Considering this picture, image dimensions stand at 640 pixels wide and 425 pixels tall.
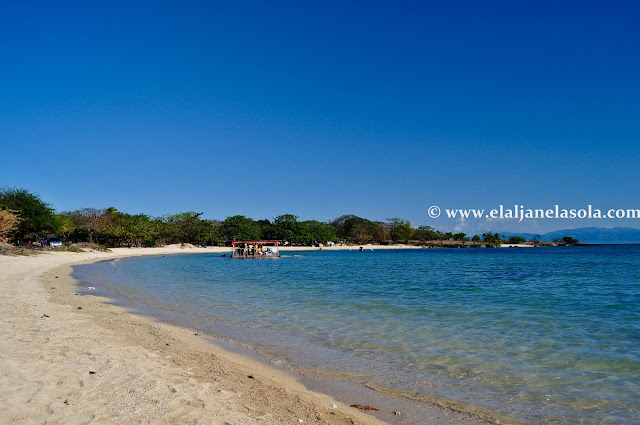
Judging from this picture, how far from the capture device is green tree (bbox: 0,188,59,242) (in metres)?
49.8

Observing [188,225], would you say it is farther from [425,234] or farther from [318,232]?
[425,234]

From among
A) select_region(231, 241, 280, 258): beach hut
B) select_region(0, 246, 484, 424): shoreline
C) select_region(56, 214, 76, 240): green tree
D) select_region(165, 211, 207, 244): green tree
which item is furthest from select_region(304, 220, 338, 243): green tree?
select_region(0, 246, 484, 424): shoreline

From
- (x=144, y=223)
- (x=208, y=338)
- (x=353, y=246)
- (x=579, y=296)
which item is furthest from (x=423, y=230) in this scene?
(x=208, y=338)

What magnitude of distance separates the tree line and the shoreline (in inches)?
1557

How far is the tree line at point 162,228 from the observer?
167 feet

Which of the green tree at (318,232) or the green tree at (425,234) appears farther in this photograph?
the green tree at (425,234)

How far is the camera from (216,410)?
15.0 ft

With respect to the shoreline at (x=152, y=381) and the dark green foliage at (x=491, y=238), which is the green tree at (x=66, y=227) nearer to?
the shoreline at (x=152, y=381)

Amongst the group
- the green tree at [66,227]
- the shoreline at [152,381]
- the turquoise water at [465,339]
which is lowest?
the turquoise water at [465,339]

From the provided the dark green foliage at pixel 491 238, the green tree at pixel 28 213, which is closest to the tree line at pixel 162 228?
the green tree at pixel 28 213

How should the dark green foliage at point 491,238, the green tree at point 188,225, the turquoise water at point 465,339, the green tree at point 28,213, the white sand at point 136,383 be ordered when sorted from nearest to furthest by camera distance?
the white sand at point 136,383
the turquoise water at point 465,339
the green tree at point 28,213
the green tree at point 188,225
the dark green foliage at point 491,238

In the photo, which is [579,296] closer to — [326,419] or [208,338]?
[208,338]

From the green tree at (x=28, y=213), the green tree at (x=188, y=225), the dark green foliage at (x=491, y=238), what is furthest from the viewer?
the dark green foliage at (x=491, y=238)

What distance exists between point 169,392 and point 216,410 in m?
0.82
